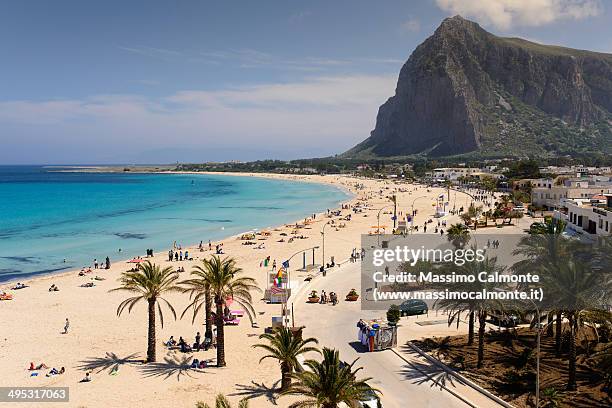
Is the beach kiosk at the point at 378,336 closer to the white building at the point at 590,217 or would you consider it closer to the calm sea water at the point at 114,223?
the white building at the point at 590,217

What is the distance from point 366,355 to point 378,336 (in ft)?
3.34

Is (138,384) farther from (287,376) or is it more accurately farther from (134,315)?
(134,315)

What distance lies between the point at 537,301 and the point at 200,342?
15724mm

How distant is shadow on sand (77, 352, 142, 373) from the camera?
69.7ft

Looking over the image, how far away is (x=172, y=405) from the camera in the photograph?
17.5 meters

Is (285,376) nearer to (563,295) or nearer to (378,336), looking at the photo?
(378,336)

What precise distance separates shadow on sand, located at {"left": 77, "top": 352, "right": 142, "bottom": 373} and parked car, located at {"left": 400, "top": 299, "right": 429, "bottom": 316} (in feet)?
46.5

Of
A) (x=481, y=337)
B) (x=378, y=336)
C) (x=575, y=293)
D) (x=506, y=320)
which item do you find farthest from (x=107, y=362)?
(x=575, y=293)

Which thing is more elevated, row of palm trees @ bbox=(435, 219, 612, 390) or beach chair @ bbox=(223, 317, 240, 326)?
row of palm trees @ bbox=(435, 219, 612, 390)

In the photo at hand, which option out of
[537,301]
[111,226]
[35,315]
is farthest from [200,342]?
[111,226]

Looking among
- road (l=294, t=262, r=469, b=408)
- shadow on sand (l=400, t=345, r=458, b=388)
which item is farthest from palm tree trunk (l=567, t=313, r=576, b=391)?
road (l=294, t=262, r=469, b=408)

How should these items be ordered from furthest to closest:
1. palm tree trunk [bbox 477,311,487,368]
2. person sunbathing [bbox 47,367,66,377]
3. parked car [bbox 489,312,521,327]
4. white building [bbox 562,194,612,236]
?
white building [bbox 562,194,612,236], parked car [bbox 489,312,521,327], person sunbathing [bbox 47,367,66,377], palm tree trunk [bbox 477,311,487,368]

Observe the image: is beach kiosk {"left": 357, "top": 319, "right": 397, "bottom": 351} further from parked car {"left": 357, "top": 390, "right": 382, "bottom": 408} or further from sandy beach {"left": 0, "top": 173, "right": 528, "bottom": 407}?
parked car {"left": 357, "top": 390, "right": 382, "bottom": 408}

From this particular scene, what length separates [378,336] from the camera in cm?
2166
